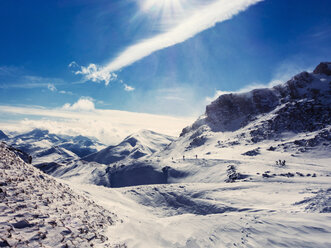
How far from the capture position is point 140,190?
114 feet

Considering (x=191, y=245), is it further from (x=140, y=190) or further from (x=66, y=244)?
(x=140, y=190)

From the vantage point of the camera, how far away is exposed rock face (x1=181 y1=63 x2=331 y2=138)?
303ft

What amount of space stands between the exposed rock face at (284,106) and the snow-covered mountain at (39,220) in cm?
10092

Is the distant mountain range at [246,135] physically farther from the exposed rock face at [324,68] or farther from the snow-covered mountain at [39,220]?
the snow-covered mountain at [39,220]

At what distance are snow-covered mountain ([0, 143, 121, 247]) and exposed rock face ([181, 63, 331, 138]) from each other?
101 metres

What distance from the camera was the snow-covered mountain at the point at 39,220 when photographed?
8.20m

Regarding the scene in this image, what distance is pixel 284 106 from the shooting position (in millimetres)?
106812

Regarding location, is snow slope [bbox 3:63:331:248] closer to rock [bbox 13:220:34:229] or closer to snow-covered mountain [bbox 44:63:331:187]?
snow-covered mountain [bbox 44:63:331:187]

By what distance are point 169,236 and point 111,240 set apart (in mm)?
4434

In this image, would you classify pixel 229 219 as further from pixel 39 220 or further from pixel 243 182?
pixel 243 182

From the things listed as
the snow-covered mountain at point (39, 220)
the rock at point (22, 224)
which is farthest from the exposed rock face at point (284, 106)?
the rock at point (22, 224)

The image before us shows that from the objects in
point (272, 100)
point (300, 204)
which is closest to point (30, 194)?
point (300, 204)

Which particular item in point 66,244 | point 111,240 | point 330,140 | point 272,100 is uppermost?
point 272,100

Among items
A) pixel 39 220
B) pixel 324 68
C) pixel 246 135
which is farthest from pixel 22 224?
pixel 324 68
